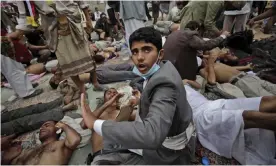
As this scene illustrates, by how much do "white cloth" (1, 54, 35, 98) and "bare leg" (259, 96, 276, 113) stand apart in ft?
11.6

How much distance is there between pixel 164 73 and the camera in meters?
1.11

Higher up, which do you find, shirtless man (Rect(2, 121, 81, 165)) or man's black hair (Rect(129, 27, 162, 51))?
man's black hair (Rect(129, 27, 162, 51))

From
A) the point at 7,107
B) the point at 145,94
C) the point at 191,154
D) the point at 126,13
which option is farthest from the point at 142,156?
the point at 126,13

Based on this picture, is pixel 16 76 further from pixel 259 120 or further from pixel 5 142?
pixel 259 120

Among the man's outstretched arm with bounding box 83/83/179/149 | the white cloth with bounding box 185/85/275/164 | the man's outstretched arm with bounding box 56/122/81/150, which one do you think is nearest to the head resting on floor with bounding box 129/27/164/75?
the man's outstretched arm with bounding box 83/83/179/149

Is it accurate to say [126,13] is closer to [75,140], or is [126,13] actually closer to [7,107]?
[7,107]

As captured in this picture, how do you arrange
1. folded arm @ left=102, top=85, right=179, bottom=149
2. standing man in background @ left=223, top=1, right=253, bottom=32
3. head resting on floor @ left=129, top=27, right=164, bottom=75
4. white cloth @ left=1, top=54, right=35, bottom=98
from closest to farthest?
folded arm @ left=102, top=85, right=179, bottom=149, head resting on floor @ left=129, top=27, right=164, bottom=75, white cloth @ left=1, top=54, right=35, bottom=98, standing man in background @ left=223, top=1, right=253, bottom=32

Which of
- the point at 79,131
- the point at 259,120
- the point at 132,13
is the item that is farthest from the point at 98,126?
the point at 132,13

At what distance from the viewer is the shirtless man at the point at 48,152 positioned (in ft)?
6.16

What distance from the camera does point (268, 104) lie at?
165cm

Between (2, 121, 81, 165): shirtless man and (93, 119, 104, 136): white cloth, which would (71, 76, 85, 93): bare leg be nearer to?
(2, 121, 81, 165): shirtless man

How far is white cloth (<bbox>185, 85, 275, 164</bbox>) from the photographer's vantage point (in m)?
1.64

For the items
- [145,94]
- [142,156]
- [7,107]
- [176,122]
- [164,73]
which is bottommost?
[7,107]

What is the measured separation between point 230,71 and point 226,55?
93cm
